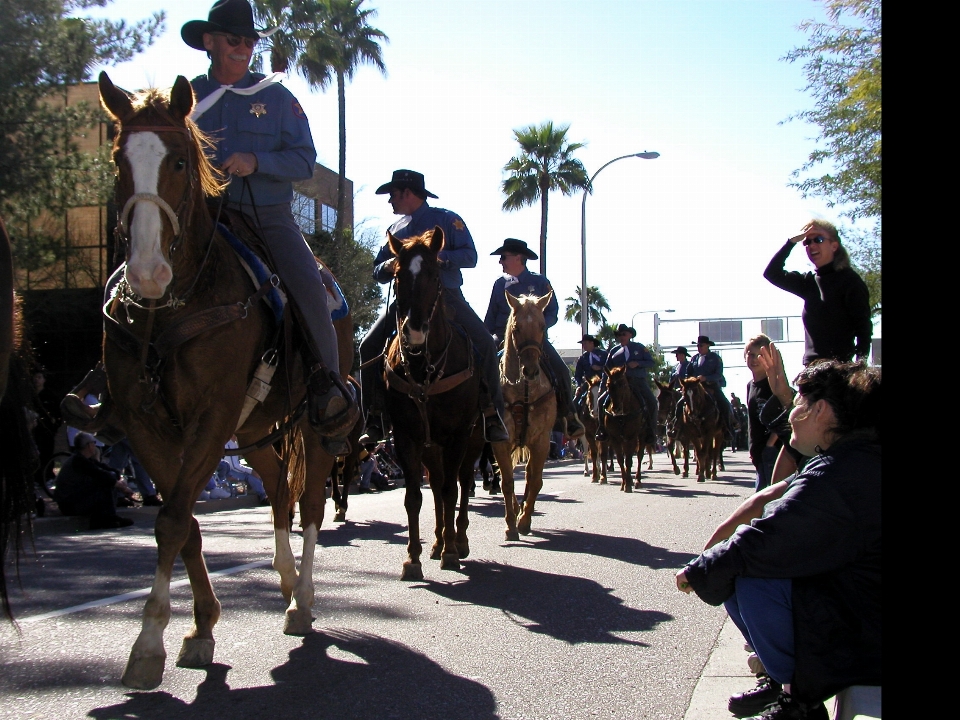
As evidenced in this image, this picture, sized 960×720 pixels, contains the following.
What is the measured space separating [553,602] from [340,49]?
108 feet

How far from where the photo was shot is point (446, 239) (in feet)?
30.5

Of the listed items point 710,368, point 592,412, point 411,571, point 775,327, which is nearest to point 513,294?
point 411,571

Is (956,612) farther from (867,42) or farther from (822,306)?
(867,42)

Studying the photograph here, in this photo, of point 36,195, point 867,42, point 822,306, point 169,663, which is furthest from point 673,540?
point 36,195

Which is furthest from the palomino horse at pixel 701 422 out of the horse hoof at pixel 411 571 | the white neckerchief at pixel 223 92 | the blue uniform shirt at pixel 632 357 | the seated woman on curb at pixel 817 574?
the seated woman on curb at pixel 817 574

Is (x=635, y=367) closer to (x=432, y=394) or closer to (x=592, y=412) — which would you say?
(x=592, y=412)

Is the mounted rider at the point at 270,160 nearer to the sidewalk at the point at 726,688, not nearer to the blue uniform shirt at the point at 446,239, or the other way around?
the sidewalk at the point at 726,688

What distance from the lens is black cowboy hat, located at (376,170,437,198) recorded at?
9.49m

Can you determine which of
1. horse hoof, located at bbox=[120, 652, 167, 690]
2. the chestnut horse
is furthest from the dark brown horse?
horse hoof, located at bbox=[120, 652, 167, 690]

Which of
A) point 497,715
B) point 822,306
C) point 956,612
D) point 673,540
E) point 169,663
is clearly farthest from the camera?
point 673,540

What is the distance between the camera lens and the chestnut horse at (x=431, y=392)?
827cm

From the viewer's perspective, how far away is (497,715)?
4.29m

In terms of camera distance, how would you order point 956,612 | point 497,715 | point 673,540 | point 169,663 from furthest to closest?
point 673,540, point 169,663, point 497,715, point 956,612

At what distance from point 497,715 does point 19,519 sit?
2048 millimetres
